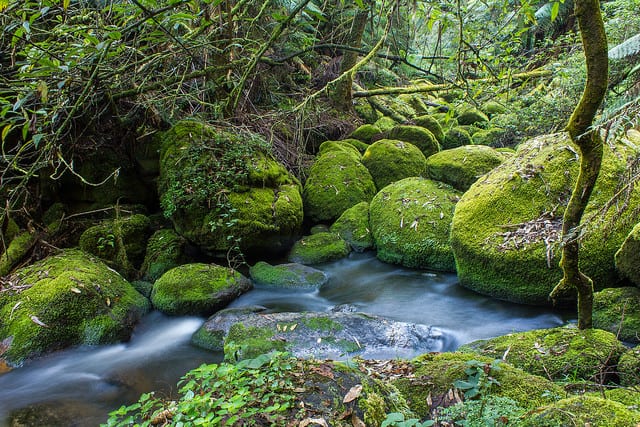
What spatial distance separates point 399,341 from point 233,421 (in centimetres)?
275

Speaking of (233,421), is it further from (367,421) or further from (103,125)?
(103,125)

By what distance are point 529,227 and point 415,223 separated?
67.8 inches

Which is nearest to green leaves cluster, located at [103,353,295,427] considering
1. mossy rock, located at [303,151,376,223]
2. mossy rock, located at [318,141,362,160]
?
mossy rock, located at [303,151,376,223]

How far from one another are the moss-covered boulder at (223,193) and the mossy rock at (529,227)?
281 cm

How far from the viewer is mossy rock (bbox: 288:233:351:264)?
6738mm

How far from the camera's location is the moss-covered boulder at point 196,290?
17.1 feet

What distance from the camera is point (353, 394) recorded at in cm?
191

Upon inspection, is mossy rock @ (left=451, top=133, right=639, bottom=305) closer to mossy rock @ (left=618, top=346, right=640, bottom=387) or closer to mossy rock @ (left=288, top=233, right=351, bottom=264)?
mossy rock @ (left=618, top=346, right=640, bottom=387)

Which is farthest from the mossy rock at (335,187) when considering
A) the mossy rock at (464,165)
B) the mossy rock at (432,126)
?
the mossy rock at (432,126)

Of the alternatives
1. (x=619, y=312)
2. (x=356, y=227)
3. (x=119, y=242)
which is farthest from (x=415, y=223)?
(x=119, y=242)

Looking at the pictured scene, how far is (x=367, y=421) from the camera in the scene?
6.01 feet

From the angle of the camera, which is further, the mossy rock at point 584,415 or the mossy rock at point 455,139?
the mossy rock at point 455,139

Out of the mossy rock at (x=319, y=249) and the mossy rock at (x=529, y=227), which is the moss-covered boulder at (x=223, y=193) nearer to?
the mossy rock at (x=319, y=249)

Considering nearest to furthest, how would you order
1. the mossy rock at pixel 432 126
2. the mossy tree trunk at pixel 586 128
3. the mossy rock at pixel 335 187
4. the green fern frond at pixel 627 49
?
the mossy tree trunk at pixel 586 128
the green fern frond at pixel 627 49
the mossy rock at pixel 335 187
the mossy rock at pixel 432 126
